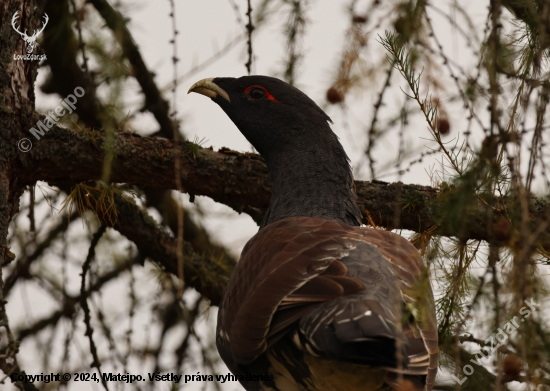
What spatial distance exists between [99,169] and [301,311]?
6.75ft

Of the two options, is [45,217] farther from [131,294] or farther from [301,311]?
[301,311]

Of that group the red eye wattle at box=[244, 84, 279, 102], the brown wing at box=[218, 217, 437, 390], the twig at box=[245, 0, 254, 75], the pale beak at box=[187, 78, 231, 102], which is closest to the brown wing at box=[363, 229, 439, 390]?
the brown wing at box=[218, 217, 437, 390]

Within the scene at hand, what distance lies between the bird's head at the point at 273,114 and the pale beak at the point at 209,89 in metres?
0.01

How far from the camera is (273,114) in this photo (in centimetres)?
462

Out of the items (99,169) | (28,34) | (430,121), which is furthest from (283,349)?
(28,34)

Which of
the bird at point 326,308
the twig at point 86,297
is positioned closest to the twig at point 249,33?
the bird at point 326,308

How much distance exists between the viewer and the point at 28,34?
156 inches

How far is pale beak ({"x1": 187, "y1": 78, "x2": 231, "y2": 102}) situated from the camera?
4.77m

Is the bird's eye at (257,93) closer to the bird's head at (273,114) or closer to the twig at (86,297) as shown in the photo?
the bird's head at (273,114)

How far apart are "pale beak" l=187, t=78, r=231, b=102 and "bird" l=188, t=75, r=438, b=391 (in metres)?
1.19

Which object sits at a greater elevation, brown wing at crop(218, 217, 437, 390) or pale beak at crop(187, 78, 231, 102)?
pale beak at crop(187, 78, 231, 102)

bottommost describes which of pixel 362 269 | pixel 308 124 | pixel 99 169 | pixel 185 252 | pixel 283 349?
pixel 283 349

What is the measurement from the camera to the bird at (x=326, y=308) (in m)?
2.30

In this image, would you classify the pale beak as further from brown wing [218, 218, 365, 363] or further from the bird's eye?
brown wing [218, 218, 365, 363]
